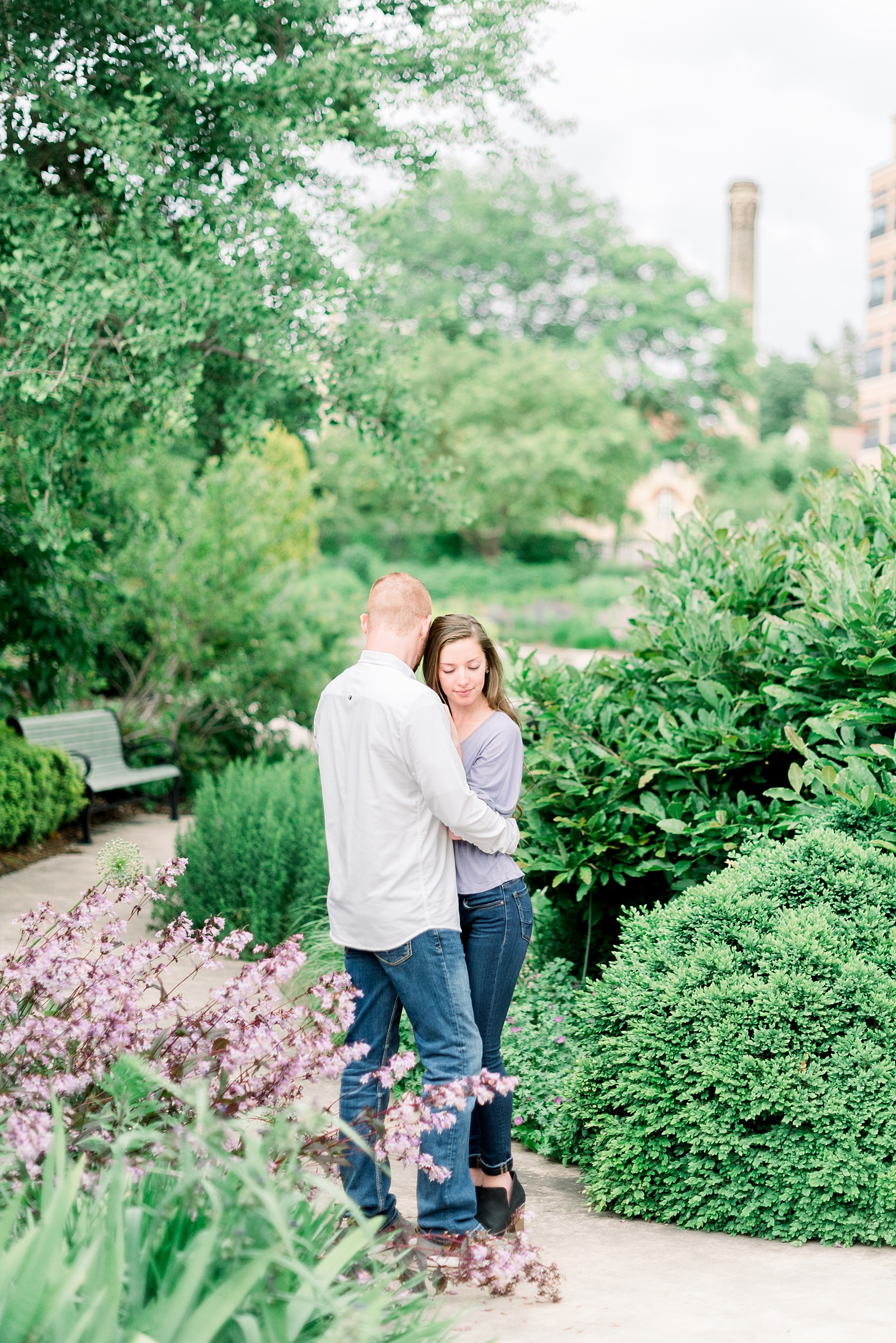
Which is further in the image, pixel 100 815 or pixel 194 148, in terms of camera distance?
pixel 100 815

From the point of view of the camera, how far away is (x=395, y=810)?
3035mm

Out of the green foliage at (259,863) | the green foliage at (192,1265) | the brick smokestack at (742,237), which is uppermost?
the brick smokestack at (742,237)

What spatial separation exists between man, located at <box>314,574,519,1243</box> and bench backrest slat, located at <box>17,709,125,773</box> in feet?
21.1

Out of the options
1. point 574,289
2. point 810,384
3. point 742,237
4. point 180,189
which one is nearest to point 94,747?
point 180,189

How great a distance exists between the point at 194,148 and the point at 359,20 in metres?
1.13

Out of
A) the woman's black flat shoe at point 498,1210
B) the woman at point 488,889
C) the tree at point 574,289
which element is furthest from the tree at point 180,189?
the tree at point 574,289

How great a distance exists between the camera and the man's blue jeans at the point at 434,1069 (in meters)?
3.02

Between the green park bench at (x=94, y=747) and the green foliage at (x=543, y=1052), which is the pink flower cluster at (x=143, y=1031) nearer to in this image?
the green foliage at (x=543, y=1052)

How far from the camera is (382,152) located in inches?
271

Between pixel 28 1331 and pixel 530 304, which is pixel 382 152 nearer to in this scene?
pixel 28 1331

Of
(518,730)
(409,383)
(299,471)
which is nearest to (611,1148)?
(518,730)

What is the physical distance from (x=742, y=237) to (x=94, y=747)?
5665cm

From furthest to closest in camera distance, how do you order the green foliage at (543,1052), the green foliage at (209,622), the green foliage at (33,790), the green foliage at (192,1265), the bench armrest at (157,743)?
1. the green foliage at (209,622)
2. the bench armrest at (157,743)
3. the green foliage at (33,790)
4. the green foliage at (543,1052)
5. the green foliage at (192,1265)

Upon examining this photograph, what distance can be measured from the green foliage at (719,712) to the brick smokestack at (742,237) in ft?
188
